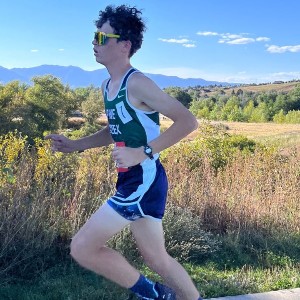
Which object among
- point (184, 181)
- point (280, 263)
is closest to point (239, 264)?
point (280, 263)

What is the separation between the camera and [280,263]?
185 inches

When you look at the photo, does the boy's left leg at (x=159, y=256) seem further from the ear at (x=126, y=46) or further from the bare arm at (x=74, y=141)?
the ear at (x=126, y=46)

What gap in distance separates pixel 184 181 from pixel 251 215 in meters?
0.88

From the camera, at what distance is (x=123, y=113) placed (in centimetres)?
278

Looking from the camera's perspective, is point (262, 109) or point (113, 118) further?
point (262, 109)

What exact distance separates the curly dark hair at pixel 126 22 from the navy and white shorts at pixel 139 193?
28.9 inches

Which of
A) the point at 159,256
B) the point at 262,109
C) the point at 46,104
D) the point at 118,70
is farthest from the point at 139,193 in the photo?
the point at 262,109

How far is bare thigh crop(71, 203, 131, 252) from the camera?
2.72 metres

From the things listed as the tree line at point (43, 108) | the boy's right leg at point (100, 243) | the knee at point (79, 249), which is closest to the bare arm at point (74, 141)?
the boy's right leg at point (100, 243)

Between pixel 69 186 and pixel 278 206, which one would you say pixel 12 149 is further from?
pixel 278 206

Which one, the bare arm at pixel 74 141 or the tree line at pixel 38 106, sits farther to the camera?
the tree line at pixel 38 106

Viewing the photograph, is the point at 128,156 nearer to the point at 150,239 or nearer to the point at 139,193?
the point at 139,193

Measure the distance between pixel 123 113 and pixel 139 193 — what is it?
0.48m

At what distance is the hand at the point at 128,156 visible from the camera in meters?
2.63
